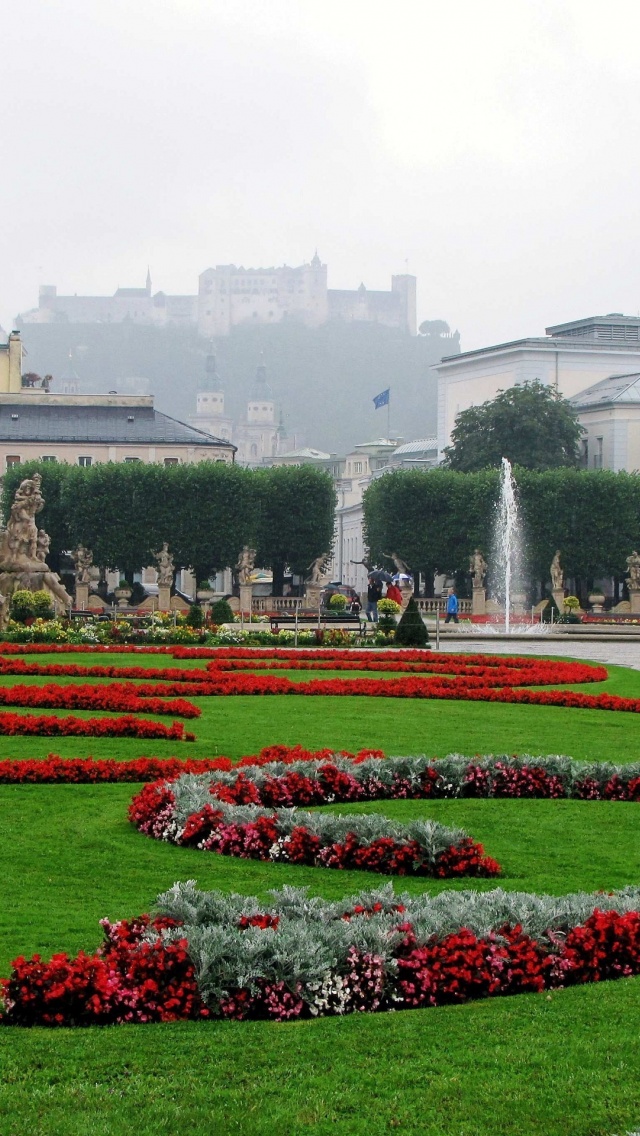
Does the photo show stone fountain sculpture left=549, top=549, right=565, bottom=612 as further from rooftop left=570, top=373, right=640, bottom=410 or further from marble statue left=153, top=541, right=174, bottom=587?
rooftop left=570, top=373, right=640, bottom=410

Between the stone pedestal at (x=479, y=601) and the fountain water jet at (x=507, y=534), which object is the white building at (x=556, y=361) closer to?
the fountain water jet at (x=507, y=534)

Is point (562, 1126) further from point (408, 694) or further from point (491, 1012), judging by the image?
point (408, 694)

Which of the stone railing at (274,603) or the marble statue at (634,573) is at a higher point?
the marble statue at (634,573)

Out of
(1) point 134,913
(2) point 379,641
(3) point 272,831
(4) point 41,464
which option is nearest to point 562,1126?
(1) point 134,913

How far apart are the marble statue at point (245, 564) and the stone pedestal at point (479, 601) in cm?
907

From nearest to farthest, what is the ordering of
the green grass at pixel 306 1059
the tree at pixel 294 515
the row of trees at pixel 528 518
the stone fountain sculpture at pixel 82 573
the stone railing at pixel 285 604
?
the green grass at pixel 306 1059, the stone fountain sculpture at pixel 82 573, the stone railing at pixel 285 604, the row of trees at pixel 528 518, the tree at pixel 294 515

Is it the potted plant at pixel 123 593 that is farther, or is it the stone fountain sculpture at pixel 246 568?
the potted plant at pixel 123 593

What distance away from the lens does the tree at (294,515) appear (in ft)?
235

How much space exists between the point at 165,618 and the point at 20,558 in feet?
20.1

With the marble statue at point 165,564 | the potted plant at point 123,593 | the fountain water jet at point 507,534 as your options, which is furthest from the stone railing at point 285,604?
the potted plant at point 123,593

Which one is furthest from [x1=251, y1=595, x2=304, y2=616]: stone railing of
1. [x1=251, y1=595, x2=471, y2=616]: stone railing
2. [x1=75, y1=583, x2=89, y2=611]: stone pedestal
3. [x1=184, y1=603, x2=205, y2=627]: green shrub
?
[x1=184, y1=603, x2=205, y2=627]: green shrub

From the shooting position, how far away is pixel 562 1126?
6.38 m

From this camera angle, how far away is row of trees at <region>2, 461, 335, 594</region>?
67.6 m

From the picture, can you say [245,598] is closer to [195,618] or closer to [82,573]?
[82,573]
